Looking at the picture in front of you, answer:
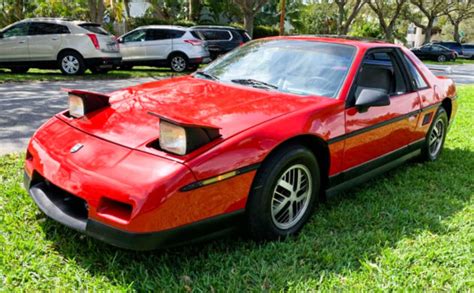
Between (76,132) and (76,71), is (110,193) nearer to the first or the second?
(76,132)

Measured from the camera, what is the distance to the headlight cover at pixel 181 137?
2.43 meters

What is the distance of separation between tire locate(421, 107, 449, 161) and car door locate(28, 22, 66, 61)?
10.5 metres

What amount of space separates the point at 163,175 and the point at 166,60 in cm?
1288

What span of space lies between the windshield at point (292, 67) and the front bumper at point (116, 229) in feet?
4.40

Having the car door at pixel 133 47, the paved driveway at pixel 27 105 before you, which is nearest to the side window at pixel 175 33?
the car door at pixel 133 47

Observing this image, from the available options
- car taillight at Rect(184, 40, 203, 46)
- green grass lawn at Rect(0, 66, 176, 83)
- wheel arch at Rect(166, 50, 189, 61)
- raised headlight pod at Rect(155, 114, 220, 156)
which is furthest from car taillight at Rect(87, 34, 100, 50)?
raised headlight pod at Rect(155, 114, 220, 156)

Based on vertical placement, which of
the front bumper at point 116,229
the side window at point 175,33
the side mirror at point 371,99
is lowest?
the front bumper at point 116,229

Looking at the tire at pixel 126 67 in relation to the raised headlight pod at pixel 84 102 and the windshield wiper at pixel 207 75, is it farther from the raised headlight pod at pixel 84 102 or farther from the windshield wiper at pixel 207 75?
the raised headlight pod at pixel 84 102

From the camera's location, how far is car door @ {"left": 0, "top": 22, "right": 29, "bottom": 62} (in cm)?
1221

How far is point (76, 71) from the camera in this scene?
12.4 metres

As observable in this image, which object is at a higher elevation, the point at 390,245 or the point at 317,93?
the point at 317,93

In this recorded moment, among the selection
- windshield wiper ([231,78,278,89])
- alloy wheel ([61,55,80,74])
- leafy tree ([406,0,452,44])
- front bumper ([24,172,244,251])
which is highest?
leafy tree ([406,0,452,44])

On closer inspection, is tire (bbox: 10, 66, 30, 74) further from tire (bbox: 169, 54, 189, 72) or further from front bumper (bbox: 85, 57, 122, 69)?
tire (bbox: 169, 54, 189, 72)

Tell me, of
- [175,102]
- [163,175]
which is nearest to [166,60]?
[175,102]
